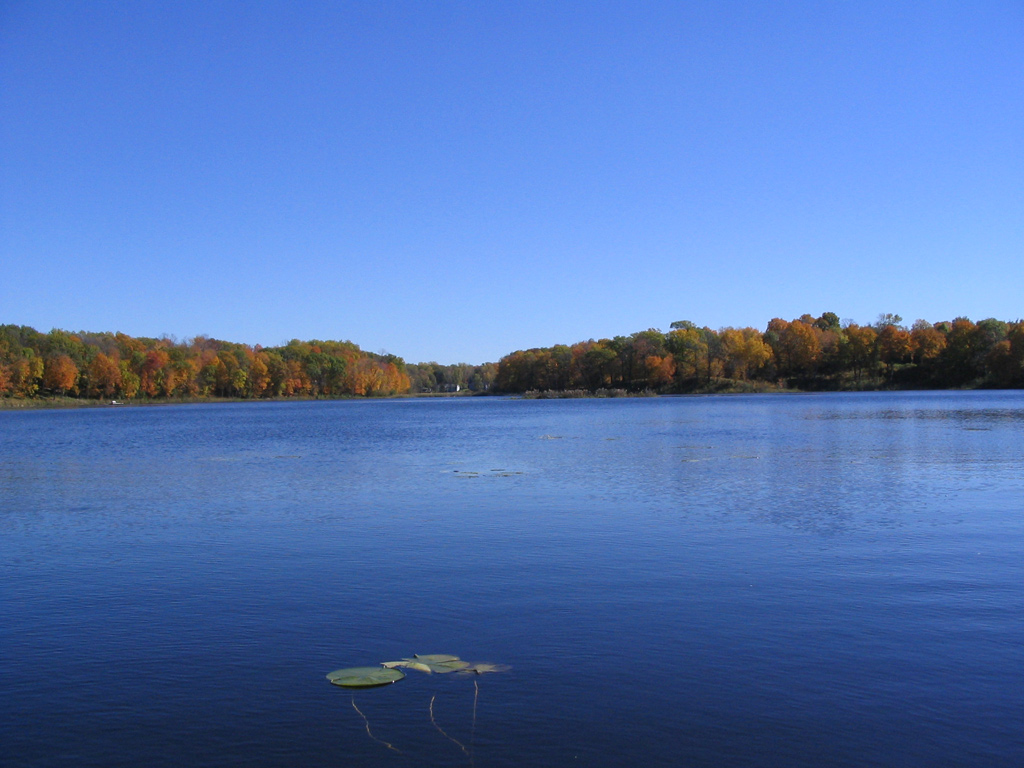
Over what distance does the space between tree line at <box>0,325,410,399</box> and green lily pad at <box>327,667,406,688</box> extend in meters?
113

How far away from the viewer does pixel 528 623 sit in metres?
9.08

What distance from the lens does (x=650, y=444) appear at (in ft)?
109

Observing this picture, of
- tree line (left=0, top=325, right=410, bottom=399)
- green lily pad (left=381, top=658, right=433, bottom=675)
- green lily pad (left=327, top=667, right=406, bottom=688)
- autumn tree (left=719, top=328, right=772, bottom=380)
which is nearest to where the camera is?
green lily pad (left=327, top=667, right=406, bottom=688)

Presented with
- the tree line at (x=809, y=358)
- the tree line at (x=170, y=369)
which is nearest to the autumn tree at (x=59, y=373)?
the tree line at (x=170, y=369)

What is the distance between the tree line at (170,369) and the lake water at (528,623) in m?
100

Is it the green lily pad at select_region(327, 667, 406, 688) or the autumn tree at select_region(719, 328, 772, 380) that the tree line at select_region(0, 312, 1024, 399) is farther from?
the green lily pad at select_region(327, 667, 406, 688)

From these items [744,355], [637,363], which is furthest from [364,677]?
[637,363]

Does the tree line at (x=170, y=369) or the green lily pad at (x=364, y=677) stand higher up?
the tree line at (x=170, y=369)

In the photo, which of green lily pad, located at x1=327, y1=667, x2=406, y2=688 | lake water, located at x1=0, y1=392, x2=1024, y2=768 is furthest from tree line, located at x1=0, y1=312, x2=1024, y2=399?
green lily pad, located at x1=327, y1=667, x2=406, y2=688

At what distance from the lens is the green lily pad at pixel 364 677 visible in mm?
7324

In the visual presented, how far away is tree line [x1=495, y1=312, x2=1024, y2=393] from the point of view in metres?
116

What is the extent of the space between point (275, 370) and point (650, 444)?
123962 millimetres

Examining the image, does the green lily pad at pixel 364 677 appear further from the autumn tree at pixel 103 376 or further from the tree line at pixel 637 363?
the autumn tree at pixel 103 376

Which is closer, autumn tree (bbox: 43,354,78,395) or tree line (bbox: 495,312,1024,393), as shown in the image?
autumn tree (bbox: 43,354,78,395)
